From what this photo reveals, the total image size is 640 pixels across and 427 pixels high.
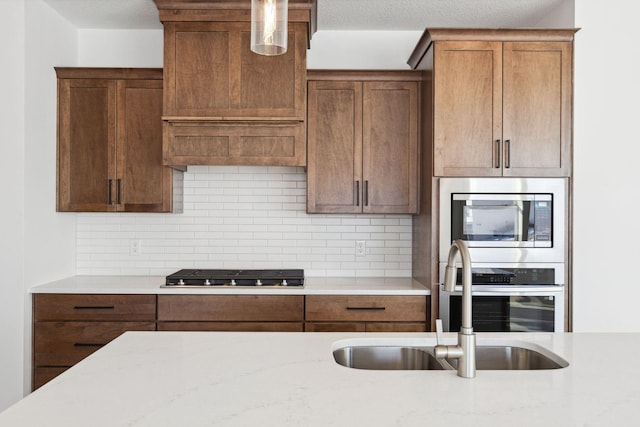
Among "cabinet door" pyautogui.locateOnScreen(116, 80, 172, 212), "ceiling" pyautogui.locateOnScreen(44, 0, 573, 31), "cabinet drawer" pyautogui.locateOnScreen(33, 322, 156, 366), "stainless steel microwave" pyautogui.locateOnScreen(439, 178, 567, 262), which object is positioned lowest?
"cabinet drawer" pyautogui.locateOnScreen(33, 322, 156, 366)

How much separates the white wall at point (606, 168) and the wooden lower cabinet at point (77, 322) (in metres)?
2.72

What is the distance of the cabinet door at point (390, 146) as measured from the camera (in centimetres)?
353

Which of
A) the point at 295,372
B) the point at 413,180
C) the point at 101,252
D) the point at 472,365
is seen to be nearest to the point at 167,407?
the point at 295,372

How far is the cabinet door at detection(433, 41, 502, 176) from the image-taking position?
314 cm

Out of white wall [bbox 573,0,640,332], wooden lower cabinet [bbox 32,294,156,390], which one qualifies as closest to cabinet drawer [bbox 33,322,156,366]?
wooden lower cabinet [bbox 32,294,156,390]

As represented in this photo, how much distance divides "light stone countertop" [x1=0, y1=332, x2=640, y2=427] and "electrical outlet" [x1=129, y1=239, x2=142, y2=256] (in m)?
2.22

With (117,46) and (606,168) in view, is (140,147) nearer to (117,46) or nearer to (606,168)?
(117,46)

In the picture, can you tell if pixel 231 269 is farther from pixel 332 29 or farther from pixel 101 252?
pixel 332 29

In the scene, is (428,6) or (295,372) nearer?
(295,372)

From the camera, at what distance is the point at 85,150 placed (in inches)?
141

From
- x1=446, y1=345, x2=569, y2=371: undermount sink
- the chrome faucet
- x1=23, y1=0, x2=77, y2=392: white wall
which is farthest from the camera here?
x1=23, y1=0, x2=77, y2=392: white wall

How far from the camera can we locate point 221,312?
10.7ft

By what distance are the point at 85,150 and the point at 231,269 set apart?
1.30m

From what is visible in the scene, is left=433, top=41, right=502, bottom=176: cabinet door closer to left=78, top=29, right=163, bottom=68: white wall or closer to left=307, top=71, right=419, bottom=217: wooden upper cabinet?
left=307, top=71, right=419, bottom=217: wooden upper cabinet
